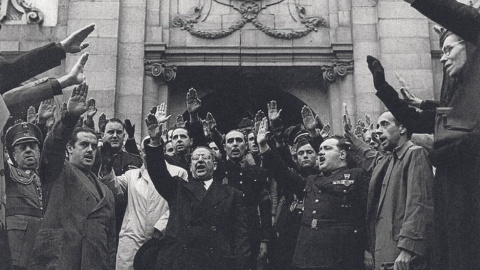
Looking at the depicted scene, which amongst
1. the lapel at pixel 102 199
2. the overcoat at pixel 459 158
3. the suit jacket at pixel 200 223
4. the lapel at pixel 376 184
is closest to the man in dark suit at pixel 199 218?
the suit jacket at pixel 200 223

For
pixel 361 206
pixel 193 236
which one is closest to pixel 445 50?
pixel 361 206

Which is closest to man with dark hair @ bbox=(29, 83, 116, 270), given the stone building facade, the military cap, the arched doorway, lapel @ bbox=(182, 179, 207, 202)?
the military cap

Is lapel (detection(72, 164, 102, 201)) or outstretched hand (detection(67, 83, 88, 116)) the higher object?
outstretched hand (detection(67, 83, 88, 116))

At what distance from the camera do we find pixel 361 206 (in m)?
8.01

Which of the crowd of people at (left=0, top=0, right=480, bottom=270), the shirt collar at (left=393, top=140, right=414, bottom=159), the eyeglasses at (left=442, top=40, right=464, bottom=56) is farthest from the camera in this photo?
the shirt collar at (left=393, top=140, right=414, bottom=159)

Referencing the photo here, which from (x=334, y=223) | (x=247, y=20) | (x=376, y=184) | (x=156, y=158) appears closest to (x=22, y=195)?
(x=156, y=158)

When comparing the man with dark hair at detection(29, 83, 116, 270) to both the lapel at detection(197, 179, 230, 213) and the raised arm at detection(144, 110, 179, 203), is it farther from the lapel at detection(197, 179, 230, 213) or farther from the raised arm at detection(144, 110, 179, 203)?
the lapel at detection(197, 179, 230, 213)

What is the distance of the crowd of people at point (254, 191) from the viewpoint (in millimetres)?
5230

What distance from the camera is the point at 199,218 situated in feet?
25.5

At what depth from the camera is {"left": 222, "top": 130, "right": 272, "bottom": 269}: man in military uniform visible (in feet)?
29.5

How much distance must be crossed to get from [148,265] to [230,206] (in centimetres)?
106

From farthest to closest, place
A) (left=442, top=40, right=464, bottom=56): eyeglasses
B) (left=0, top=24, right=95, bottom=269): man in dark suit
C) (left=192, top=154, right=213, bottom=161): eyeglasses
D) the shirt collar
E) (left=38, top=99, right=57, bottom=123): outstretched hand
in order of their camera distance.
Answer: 1. (left=38, top=99, right=57, bottom=123): outstretched hand
2. (left=192, top=154, right=213, bottom=161): eyeglasses
3. the shirt collar
4. (left=442, top=40, right=464, bottom=56): eyeglasses
5. (left=0, top=24, right=95, bottom=269): man in dark suit

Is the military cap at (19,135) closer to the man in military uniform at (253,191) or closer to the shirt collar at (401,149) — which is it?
the man in military uniform at (253,191)

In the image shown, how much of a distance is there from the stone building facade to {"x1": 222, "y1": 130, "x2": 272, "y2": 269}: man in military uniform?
5596mm
